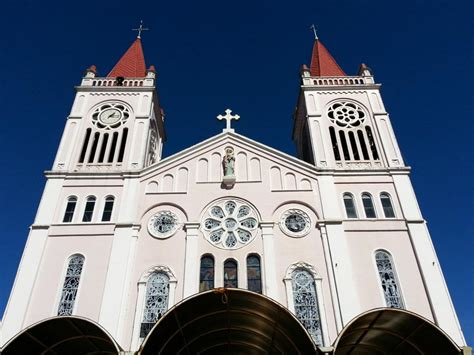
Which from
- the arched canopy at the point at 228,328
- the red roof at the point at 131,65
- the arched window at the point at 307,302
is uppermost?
the red roof at the point at 131,65

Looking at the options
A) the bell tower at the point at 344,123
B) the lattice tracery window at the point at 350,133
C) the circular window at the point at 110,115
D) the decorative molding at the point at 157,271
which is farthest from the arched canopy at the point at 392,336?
the circular window at the point at 110,115

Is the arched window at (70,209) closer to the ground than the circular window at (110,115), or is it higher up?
closer to the ground

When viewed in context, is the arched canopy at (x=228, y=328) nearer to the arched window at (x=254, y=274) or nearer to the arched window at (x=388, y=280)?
the arched window at (x=254, y=274)

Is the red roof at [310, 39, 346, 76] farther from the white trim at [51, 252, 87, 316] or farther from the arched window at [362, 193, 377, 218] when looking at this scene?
the white trim at [51, 252, 87, 316]

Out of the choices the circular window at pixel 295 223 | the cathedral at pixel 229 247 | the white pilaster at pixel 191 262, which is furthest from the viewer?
the circular window at pixel 295 223

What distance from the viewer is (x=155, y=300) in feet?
62.0

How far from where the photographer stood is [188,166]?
77.6ft

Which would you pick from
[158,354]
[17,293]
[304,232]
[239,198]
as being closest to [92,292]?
[17,293]

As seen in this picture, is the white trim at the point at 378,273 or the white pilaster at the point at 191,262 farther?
the white pilaster at the point at 191,262

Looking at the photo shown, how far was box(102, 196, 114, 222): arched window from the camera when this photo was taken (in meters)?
21.6

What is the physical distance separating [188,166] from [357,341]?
1234cm

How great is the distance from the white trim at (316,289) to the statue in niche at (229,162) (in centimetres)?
603

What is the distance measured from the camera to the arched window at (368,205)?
21611 mm

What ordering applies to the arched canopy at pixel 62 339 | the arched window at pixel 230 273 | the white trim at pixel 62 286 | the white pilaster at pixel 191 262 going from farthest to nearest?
the arched window at pixel 230 273 < the white pilaster at pixel 191 262 < the white trim at pixel 62 286 < the arched canopy at pixel 62 339
